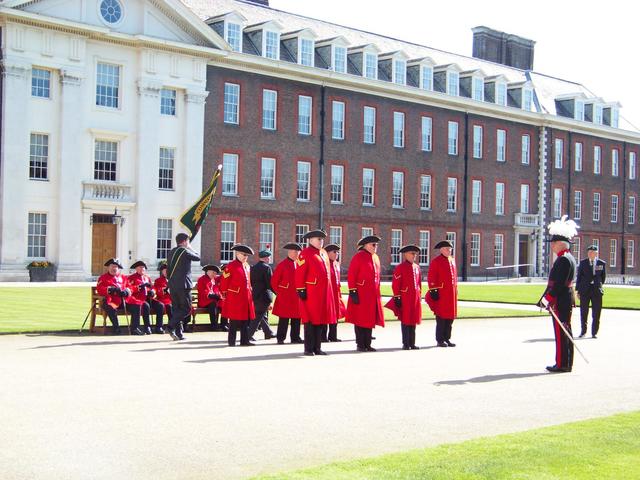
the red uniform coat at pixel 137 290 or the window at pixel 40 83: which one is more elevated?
the window at pixel 40 83

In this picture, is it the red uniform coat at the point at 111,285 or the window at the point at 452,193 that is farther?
the window at the point at 452,193

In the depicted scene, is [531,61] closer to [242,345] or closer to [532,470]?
[242,345]

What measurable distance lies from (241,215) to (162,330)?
24.8 meters

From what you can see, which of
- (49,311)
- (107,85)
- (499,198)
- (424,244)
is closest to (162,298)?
(49,311)

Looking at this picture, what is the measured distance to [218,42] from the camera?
40.1 metres

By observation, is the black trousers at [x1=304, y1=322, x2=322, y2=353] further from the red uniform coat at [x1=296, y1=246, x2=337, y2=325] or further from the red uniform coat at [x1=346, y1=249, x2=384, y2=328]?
the red uniform coat at [x1=346, y1=249, x2=384, y2=328]

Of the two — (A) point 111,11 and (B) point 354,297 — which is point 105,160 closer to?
(A) point 111,11

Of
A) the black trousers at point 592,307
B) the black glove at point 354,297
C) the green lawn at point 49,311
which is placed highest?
the black glove at point 354,297

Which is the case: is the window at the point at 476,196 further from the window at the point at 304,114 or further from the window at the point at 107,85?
the window at the point at 107,85

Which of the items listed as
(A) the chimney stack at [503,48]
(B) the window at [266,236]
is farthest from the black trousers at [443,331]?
A: (A) the chimney stack at [503,48]

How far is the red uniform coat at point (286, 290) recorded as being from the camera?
1659cm

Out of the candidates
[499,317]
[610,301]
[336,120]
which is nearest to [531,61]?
[336,120]

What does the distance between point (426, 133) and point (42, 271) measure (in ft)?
73.8

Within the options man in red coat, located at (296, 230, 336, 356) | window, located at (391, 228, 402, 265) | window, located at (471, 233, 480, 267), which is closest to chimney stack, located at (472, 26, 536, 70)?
window, located at (471, 233, 480, 267)
